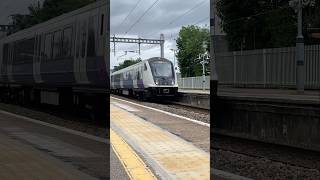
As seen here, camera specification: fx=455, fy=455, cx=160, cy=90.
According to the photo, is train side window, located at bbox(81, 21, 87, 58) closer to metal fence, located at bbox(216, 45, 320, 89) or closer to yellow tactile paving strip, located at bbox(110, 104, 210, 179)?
yellow tactile paving strip, located at bbox(110, 104, 210, 179)

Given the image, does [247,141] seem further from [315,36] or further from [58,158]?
[58,158]

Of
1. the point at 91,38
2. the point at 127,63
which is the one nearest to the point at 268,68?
the point at 127,63

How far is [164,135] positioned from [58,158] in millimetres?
702

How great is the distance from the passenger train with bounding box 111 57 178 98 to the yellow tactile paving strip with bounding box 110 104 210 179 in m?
0.25

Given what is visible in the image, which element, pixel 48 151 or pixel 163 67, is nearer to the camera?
pixel 48 151

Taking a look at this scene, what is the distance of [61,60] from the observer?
2562 millimetres

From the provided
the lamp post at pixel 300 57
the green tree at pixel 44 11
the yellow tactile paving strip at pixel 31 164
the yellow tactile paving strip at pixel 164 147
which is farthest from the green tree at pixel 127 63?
the lamp post at pixel 300 57

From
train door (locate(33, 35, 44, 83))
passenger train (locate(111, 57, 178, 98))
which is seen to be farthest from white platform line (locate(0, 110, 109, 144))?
passenger train (locate(111, 57, 178, 98))

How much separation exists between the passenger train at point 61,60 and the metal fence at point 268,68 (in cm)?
61

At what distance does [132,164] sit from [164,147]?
3.48ft

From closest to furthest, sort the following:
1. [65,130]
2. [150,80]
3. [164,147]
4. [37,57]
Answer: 1. [65,130]
2. [37,57]
3. [164,147]
4. [150,80]

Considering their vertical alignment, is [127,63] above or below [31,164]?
above

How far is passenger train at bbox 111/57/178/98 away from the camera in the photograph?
2.80 meters

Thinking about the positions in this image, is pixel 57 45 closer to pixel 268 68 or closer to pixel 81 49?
pixel 81 49
